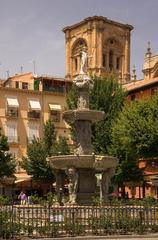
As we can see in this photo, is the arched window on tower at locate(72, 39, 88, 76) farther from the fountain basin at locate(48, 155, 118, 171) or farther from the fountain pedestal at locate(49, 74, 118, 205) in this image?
the fountain basin at locate(48, 155, 118, 171)

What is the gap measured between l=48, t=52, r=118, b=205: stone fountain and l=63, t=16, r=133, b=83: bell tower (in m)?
65.9

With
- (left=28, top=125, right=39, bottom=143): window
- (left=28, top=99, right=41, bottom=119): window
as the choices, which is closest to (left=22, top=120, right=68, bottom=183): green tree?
(left=28, top=125, right=39, bottom=143): window

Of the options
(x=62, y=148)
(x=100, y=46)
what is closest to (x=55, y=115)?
(x=62, y=148)

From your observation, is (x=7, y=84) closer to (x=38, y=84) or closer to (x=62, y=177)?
(x=38, y=84)

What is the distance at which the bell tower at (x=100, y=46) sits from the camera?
308ft

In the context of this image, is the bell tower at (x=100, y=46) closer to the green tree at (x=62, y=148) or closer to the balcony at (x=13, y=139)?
the balcony at (x=13, y=139)

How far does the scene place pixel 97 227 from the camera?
61.2 ft

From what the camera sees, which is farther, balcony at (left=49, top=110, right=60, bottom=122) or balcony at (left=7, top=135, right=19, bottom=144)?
balcony at (left=49, top=110, right=60, bottom=122)

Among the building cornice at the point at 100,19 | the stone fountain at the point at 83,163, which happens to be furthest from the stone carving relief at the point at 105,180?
the building cornice at the point at 100,19

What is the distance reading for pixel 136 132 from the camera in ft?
132

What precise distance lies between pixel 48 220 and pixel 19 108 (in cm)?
4263

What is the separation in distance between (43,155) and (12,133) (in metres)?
8.40

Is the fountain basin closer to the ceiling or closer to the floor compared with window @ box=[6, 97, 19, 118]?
closer to the floor

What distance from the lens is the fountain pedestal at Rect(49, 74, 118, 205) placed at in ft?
80.0
